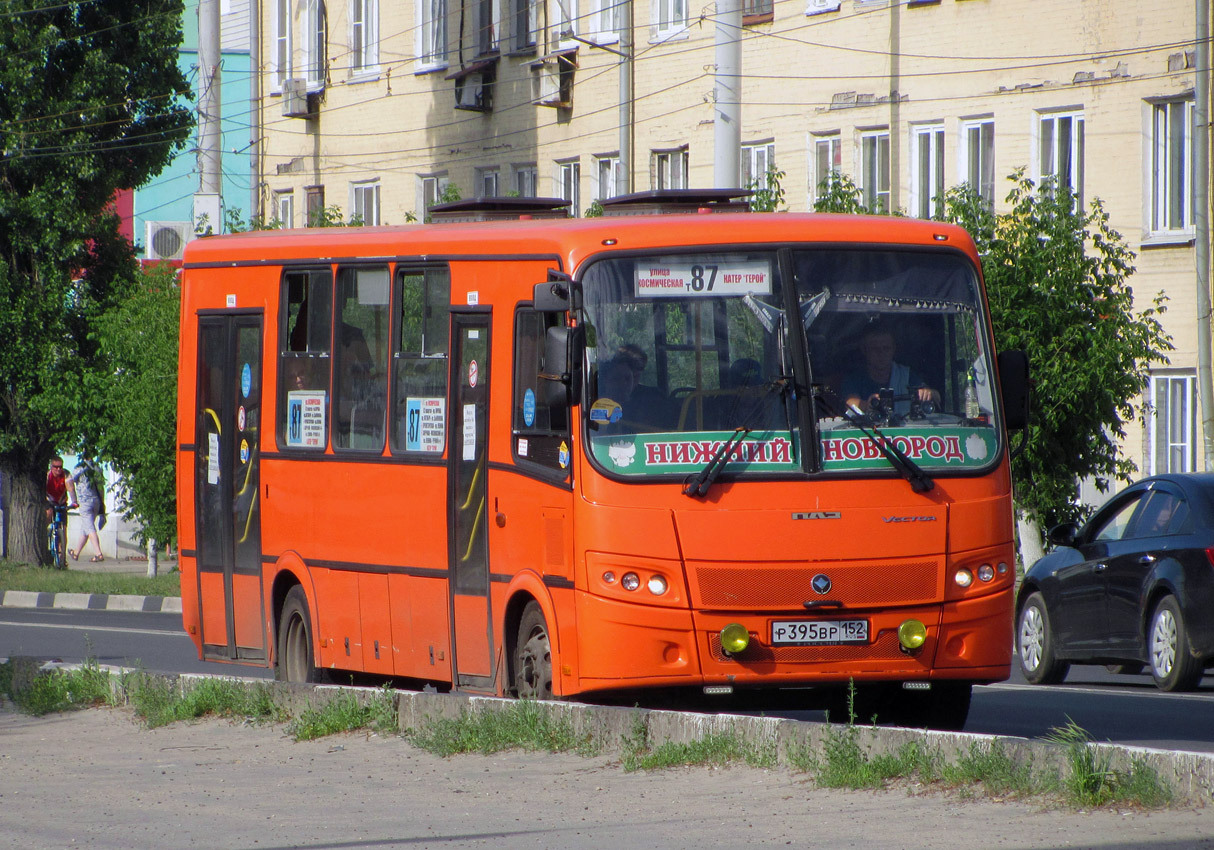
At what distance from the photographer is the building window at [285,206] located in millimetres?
44250

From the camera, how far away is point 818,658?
10227 mm

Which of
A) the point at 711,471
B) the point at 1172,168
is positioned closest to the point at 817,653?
the point at 711,471

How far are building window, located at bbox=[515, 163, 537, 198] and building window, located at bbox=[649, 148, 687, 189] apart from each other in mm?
3290

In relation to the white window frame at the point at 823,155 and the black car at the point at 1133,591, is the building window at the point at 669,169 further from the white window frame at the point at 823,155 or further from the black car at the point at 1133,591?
the black car at the point at 1133,591

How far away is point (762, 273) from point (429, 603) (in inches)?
115

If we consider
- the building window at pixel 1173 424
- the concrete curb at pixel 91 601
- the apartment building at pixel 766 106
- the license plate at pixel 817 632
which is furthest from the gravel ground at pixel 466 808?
the building window at pixel 1173 424

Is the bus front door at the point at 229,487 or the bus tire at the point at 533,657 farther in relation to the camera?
the bus front door at the point at 229,487

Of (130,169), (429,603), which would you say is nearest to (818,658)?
(429,603)

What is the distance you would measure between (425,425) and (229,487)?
105 inches

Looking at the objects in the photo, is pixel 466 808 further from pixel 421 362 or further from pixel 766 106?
pixel 766 106

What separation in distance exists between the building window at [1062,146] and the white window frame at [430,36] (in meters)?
14.0

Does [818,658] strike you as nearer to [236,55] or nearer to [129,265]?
[129,265]

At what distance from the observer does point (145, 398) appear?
28.5 m

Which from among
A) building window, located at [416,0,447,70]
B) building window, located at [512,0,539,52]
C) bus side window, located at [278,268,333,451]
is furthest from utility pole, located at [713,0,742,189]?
building window, located at [416,0,447,70]
